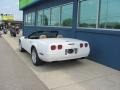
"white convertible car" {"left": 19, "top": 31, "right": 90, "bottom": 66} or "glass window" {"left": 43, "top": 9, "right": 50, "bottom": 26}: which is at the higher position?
"glass window" {"left": 43, "top": 9, "right": 50, "bottom": 26}

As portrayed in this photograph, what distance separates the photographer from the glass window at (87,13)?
8406 mm

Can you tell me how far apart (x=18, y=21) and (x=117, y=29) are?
80966 mm

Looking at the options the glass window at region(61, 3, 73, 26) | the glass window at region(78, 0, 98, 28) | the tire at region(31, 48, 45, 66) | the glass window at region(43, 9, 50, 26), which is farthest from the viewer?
the glass window at region(43, 9, 50, 26)

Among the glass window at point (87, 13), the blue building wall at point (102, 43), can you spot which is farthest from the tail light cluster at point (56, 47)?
the glass window at point (87, 13)

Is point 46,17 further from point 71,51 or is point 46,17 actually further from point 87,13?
point 71,51

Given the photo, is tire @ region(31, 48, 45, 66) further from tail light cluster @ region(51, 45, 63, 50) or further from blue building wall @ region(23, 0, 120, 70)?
blue building wall @ region(23, 0, 120, 70)

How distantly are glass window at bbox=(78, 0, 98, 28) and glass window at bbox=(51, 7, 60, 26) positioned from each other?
3.16 meters

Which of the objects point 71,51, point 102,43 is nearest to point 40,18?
point 102,43

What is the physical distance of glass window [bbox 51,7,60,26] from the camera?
12.5m

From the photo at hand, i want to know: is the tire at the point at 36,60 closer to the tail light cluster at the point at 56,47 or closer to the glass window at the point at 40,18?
the tail light cluster at the point at 56,47

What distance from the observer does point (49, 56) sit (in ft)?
21.7

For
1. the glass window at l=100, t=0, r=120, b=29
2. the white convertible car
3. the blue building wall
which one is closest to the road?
the white convertible car

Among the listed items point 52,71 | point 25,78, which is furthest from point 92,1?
point 25,78

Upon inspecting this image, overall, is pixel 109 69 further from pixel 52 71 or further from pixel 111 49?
pixel 52 71
